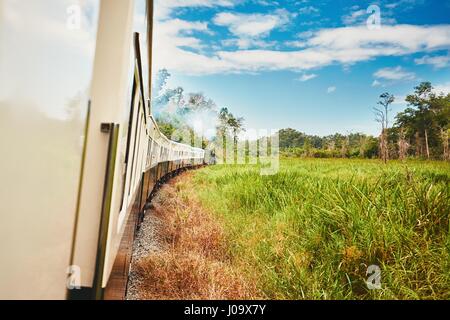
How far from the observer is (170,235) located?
322cm

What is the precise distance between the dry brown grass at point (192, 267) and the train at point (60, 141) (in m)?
1.12

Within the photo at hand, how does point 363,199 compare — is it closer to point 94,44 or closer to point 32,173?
point 94,44

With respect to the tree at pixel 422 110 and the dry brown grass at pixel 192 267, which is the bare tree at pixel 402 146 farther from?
the dry brown grass at pixel 192 267

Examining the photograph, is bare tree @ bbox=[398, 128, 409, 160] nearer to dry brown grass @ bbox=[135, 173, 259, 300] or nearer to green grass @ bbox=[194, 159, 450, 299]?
green grass @ bbox=[194, 159, 450, 299]

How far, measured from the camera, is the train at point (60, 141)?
0.50 meters

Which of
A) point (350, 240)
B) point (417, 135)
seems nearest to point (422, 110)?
point (417, 135)

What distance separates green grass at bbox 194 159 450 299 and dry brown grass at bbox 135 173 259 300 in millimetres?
142

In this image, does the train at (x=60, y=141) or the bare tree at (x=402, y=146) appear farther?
the bare tree at (x=402, y=146)

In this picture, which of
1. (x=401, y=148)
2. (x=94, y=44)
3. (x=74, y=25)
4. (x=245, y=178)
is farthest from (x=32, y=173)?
(x=401, y=148)

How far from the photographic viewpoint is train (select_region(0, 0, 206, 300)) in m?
0.50

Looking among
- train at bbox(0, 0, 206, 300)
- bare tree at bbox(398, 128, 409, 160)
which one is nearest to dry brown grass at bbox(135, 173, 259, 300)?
train at bbox(0, 0, 206, 300)

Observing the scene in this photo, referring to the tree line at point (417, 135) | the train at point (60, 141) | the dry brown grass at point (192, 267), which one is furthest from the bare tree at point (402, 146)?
the train at point (60, 141)

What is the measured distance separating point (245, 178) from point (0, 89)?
4436 mm

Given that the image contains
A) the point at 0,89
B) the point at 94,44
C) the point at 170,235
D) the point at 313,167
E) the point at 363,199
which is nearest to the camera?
the point at 0,89
